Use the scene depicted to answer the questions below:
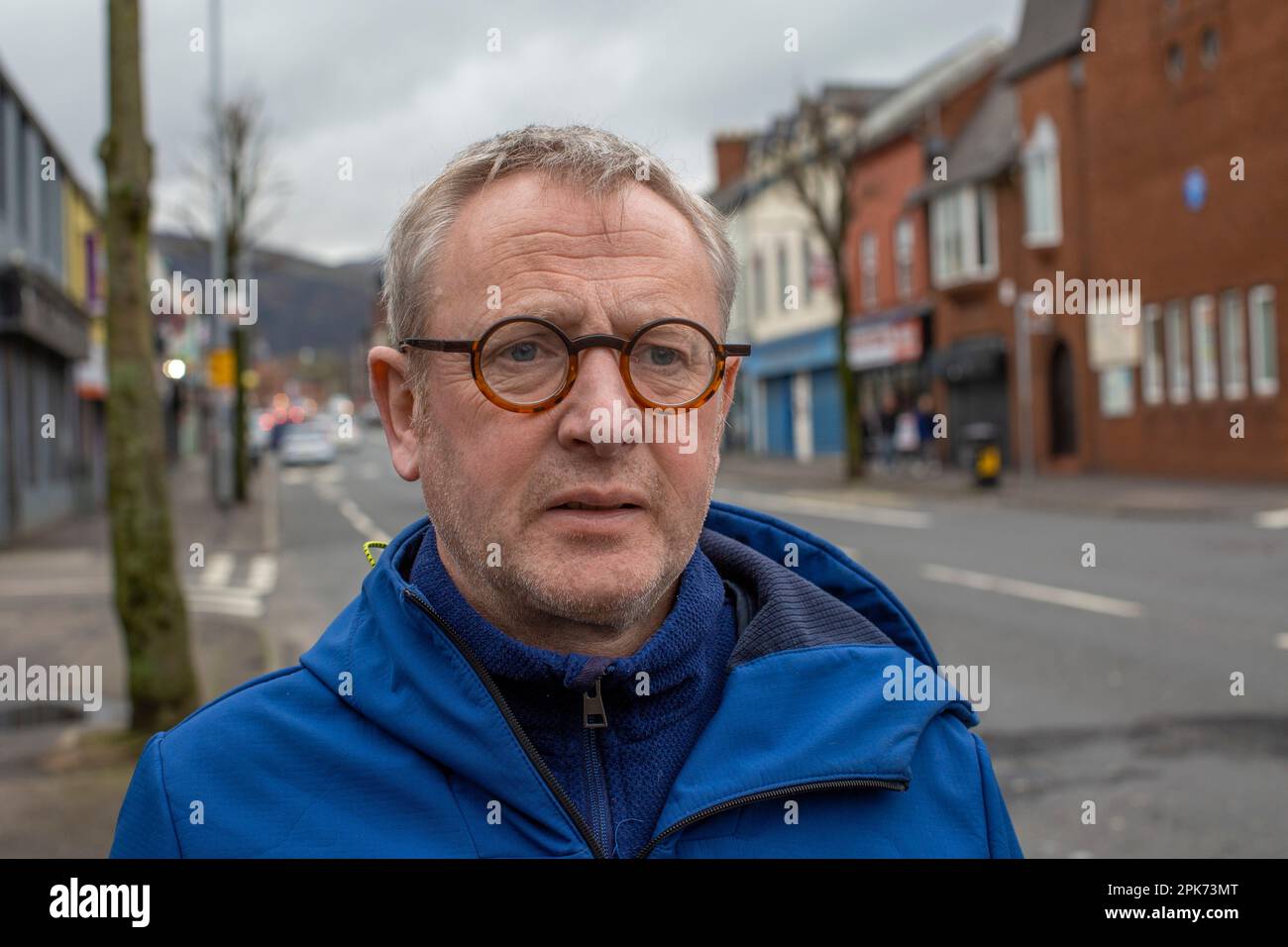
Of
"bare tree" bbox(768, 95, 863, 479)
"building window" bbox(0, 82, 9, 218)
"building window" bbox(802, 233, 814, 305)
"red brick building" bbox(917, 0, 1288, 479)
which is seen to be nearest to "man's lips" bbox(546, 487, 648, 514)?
"red brick building" bbox(917, 0, 1288, 479)

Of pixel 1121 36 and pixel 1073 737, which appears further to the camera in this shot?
pixel 1121 36

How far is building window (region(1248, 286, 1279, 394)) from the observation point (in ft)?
76.8

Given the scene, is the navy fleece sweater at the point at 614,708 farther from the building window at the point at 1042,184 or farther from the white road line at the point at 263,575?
the building window at the point at 1042,184

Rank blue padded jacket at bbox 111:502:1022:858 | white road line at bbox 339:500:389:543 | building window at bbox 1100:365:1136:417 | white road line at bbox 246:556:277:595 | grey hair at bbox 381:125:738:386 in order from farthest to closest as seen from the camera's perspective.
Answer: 1. building window at bbox 1100:365:1136:417
2. white road line at bbox 339:500:389:543
3. white road line at bbox 246:556:277:595
4. grey hair at bbox 381:125:738:386
5. blue padded jacket at bbox 111:502:1022:858

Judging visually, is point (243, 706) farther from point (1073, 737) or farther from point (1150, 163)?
point (1150, 163)

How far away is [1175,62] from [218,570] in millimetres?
19425

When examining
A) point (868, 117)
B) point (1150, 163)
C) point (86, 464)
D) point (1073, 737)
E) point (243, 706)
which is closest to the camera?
point (243, 706)

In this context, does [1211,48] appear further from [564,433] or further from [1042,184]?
[564,433]

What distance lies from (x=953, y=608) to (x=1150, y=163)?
17.6 metres

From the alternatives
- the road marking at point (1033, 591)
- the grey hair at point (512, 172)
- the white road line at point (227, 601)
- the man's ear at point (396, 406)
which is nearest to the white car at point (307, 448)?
the white road line at point (227, 601)

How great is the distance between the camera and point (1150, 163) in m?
26.5

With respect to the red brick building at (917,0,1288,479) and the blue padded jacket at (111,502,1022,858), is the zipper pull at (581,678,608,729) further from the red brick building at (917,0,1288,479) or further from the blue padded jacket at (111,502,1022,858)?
the red brick building at (917,0,1288,479)

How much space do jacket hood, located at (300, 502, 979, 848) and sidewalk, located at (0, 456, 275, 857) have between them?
13.3ft
